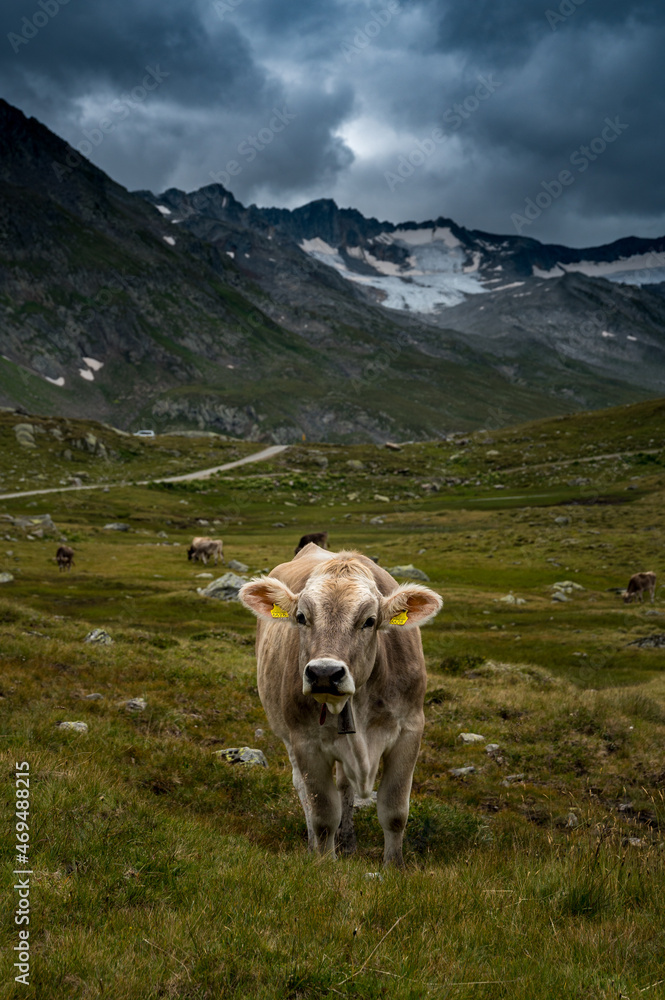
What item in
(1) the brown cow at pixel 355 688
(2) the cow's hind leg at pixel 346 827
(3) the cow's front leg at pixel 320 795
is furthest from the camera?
(2) the cow's hind leg at pixel 346 827

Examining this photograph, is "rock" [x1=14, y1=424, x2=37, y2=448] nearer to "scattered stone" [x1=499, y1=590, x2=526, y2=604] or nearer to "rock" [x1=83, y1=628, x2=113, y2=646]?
"scattered stone" [x1=499, y1=590, x2=526, y2=604]

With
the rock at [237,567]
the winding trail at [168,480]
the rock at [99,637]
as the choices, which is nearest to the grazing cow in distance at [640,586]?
the rock at [237,567]

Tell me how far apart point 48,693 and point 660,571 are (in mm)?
40826

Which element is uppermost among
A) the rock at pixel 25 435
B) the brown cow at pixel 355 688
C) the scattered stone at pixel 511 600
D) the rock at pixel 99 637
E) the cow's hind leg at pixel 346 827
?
the rock at pixel 25 435

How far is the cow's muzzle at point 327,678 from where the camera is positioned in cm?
575

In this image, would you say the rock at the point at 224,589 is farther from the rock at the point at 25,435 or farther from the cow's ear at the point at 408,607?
the rock at the point at 25,435

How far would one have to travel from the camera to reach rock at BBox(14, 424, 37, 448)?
97.9 metres

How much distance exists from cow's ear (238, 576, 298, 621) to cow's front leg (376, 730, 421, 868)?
236cm

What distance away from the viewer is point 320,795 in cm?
729

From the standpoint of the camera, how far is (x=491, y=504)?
82062 millimetres

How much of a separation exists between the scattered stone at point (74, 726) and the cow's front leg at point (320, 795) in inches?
172

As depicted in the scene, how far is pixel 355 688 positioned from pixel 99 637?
1533cm

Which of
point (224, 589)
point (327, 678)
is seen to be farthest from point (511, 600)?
point (327, 678)

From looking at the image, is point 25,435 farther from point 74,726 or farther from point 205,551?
point 74,726
